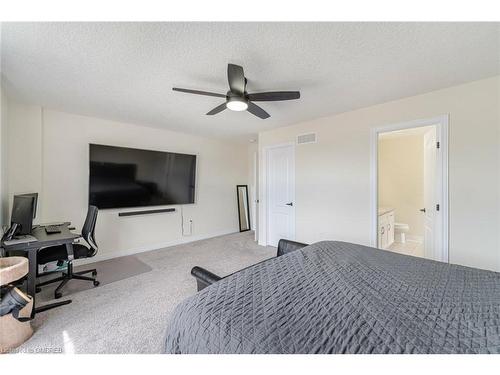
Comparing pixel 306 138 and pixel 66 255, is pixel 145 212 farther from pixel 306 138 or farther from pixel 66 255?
pixel 306 138

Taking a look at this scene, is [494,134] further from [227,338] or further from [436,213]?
[227,338]

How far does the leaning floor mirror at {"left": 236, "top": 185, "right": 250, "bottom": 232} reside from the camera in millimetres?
5766

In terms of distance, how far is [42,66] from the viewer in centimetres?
196

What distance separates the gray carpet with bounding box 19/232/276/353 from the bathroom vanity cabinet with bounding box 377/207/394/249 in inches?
82.7

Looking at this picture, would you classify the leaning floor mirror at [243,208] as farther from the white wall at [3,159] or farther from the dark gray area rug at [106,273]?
the white wall at [3,159]

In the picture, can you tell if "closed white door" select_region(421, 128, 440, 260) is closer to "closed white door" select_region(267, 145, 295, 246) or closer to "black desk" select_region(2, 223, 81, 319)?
"closed white door" select_region(267, 145, 295, 246)

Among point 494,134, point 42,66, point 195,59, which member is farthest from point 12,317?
point 494,134

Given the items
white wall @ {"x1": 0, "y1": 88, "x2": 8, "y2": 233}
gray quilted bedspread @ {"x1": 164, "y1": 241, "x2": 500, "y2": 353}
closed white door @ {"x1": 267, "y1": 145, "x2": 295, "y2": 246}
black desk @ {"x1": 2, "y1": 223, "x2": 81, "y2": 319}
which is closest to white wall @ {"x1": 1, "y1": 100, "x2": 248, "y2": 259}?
white wall @ {"x1": 0, "y1": 88, "x2": 8, "y2": 233}

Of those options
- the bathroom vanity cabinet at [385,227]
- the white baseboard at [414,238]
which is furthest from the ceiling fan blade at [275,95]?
the white baseboard at [414,238]

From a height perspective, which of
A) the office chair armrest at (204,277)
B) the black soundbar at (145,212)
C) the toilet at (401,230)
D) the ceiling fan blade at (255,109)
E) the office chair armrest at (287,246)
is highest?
the ceiling fan blade at (255,109)

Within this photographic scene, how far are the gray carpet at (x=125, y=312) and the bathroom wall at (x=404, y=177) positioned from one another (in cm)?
355

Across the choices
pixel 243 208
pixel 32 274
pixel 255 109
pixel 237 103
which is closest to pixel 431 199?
pixel 255 109

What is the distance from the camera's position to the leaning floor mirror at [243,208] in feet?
18.9
